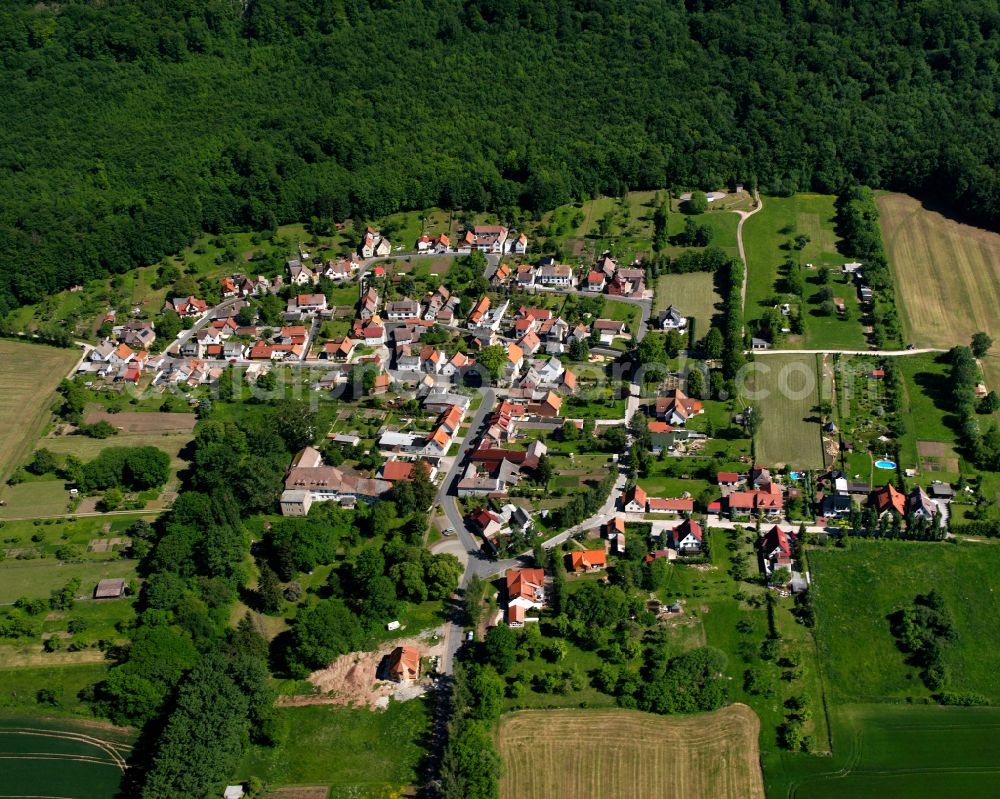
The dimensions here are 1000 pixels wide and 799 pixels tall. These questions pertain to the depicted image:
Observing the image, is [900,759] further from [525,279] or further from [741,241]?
[741,241]

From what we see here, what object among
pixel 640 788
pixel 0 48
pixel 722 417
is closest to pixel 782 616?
pixel 640 788

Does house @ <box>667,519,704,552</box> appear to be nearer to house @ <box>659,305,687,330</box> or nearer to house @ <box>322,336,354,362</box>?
house @ <box>659,305,687,330</box>

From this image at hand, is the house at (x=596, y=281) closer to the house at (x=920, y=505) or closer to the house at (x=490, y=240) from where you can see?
the house at (x=490, y=240)

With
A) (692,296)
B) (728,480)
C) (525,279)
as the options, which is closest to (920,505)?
(728,480)

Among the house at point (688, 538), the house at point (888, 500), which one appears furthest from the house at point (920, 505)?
the house at point (688, 538)

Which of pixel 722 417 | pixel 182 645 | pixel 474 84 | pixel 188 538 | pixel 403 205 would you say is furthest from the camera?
pixel 474 84

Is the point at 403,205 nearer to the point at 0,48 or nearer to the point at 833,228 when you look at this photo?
the point at 833,228

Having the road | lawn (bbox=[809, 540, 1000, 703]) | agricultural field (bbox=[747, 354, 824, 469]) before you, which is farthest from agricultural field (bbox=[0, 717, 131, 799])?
the road
